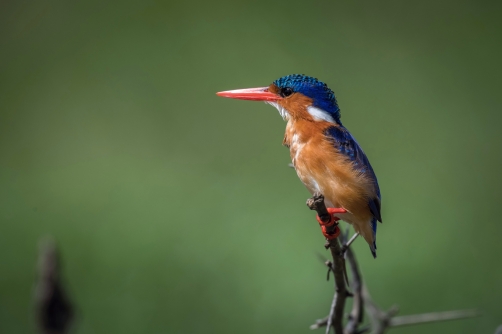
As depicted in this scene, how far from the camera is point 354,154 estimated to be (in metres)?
1.64

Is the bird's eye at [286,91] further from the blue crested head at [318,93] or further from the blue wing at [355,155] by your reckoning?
the blue wing at [355,155]

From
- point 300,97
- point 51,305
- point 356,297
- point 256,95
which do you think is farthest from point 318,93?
point 51,305

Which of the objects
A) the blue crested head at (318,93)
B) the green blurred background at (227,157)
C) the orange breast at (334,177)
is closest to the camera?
the orange breast at (334,177)

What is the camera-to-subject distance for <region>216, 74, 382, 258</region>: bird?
159 centimetres

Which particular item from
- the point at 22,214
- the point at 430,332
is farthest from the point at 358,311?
the point at 22,214

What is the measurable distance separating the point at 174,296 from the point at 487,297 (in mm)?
1415

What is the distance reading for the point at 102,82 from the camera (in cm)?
421

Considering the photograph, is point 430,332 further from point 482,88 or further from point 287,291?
point 482,88

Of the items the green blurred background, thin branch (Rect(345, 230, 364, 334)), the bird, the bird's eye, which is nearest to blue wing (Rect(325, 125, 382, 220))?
the bird

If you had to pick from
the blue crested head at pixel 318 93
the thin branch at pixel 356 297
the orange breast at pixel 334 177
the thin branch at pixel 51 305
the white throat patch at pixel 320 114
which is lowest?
the thin branch at pixel 356 297

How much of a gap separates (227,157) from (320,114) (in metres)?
1.81

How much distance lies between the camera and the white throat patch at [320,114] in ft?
5.78

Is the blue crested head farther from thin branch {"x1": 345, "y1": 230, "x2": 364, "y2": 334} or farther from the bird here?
thin branch {"x1": 345, "y1": 230, "x2": 364, "y2": 334}

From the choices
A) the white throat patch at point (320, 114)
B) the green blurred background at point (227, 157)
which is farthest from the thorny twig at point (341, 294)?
the green blurred background at point (227, 157)
